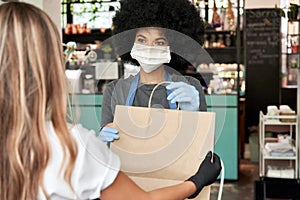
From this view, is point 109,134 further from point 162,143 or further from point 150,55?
point 150,55

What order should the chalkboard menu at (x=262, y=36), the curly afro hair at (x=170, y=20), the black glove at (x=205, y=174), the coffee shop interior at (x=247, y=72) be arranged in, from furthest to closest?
1. the chalkboard menu at (x=262, y=36)
2. the coffee shop interior at (x=247, y=72)
3. the curly afro hair at (x=170, y=20)
4. the black glove at (x=205, y=174)

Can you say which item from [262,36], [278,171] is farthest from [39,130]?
[262,36]

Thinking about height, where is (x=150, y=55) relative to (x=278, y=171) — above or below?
above

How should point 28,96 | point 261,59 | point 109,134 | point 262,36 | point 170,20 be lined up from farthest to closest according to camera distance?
point 261,59 → point 262,36 → point 170,20 → point 109,134 → point 28,96

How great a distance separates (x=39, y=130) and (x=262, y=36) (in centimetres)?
619

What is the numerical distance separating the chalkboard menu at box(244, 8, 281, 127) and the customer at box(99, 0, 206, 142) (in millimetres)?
5498

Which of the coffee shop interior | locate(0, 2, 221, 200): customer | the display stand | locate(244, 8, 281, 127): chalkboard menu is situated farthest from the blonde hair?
locate(244, 8, 281, 127): chalkboard menu

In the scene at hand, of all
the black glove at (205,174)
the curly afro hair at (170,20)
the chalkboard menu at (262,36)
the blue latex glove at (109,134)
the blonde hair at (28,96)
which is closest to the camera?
the blonde hair at (28,96)

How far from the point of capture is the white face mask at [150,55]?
4.65 feet

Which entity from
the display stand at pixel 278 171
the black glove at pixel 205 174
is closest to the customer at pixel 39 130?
the black glove at pixel 205 174

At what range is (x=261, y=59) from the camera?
7.04 metres

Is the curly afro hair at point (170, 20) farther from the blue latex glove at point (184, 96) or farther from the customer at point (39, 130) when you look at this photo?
the customer at point (39, 130)

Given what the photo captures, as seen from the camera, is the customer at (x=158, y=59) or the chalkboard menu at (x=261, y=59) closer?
the customer at (x=158, y=59)

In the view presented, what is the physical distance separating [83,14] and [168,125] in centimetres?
554
